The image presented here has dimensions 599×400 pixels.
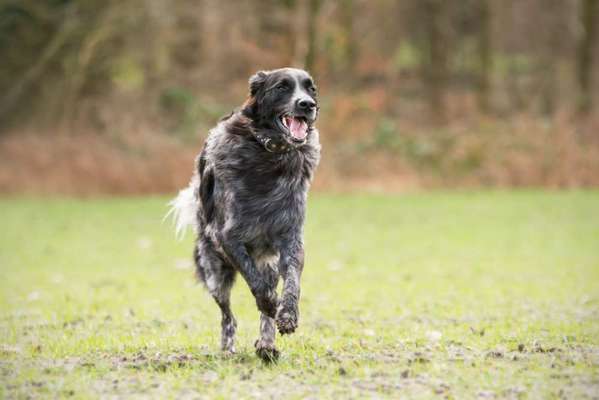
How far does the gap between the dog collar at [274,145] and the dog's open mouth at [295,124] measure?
11 centimetres

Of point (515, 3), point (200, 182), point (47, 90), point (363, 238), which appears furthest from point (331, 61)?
point (200, 182)

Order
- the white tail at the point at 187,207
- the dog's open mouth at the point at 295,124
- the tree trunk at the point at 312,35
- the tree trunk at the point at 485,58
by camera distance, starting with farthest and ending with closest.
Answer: the tree trunk at the point at 485,58 < the tree trunk at the point at 312,35 < the white tail at the point at 187,207 < the dog's open mouth at the point at 295,124

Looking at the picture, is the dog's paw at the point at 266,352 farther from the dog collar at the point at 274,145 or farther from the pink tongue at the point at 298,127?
the pink tongue at the point at 298,127

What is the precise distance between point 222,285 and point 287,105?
1.59 meters

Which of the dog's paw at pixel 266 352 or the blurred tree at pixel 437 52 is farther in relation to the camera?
the blurred tree at pixel 437 52

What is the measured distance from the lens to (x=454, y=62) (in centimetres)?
4256

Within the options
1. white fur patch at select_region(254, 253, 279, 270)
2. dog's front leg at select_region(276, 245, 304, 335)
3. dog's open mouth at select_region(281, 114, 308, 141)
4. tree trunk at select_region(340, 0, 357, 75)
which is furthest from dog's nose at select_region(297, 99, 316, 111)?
tree trunk at select_region(340, 0, 357, 75)

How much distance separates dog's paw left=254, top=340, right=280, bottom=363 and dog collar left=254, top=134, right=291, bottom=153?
143cm

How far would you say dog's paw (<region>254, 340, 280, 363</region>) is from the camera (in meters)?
6.08

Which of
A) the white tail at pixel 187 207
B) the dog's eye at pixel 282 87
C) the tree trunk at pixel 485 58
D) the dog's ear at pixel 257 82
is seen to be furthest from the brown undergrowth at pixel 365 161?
→ the dog's eye at pixel 282 87

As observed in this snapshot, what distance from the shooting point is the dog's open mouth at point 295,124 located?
6.41 m

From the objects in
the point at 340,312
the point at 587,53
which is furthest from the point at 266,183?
the point at 587,53

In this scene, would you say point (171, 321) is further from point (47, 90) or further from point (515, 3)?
point (515, 3)

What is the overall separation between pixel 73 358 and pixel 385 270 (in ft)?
25.9
